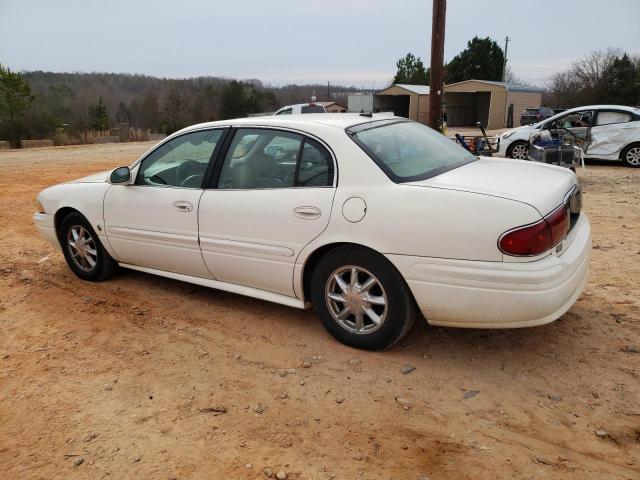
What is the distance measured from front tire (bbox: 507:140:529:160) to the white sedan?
9782 millimetres

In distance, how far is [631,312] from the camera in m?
4.11

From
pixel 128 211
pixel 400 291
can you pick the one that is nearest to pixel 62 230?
pixel 128 211

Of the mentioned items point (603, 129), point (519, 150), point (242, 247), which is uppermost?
point (603, 129)

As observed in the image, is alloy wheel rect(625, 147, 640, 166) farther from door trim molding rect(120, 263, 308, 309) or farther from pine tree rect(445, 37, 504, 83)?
pine tree rect(445, 37, 504, 83)

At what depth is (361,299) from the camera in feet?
11.4

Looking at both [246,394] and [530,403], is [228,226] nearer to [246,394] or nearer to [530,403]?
[246,394]

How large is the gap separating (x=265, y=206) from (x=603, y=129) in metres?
11.9

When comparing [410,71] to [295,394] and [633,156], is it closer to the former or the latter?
[633,156]

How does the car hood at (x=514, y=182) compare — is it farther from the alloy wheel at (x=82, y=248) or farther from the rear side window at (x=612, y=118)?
Answer: the rear side window at (x=612, y=118)

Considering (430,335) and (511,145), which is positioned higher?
(511,145)

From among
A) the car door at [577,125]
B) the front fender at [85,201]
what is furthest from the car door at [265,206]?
the car door at [577,125]

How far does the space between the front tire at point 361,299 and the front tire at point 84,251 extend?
244 cm

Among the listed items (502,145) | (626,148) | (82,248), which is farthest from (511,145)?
(82,248)

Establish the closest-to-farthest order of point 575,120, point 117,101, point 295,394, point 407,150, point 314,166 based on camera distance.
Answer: point 295,394
point 314,166
point 407,150
point 575,120
point 117,101
